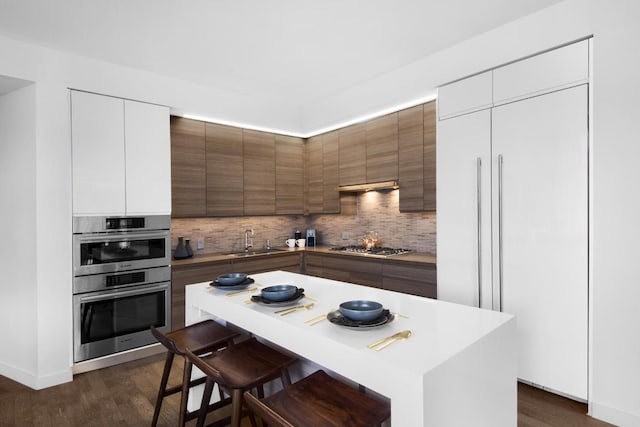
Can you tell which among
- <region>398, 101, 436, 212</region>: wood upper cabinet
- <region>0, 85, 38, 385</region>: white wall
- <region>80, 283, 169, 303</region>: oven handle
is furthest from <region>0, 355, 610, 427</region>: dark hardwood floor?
<region>398, 101, 436, 212</region>: wood upper cabinet

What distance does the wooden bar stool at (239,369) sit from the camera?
5.10 ft

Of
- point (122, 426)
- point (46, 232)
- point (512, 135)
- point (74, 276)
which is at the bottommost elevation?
point (122, 426)

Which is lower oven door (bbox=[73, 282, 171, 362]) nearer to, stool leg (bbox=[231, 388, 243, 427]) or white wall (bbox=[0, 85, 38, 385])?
white wall (bbox=[0, 85, 38, 385])

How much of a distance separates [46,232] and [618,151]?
423cm

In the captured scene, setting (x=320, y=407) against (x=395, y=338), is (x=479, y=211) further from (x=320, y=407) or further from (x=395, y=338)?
(x=320, y=407)

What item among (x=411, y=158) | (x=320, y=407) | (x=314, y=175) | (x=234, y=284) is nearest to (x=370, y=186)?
(x=411, y=158)

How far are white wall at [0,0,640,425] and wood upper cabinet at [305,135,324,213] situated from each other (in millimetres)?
619

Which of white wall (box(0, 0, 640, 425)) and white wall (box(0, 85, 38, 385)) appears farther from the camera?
white wall (box(0, 85, 38, 385))

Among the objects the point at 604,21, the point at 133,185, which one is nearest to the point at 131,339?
the point at 133,185

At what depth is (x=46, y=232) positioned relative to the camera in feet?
9.59

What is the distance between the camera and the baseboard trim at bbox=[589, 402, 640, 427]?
84.9 inches

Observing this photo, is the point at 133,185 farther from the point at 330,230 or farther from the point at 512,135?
the point at 512,135

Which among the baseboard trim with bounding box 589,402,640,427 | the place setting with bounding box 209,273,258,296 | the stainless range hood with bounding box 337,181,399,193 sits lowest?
the baseboard trim with bounding box 589,402,640,427

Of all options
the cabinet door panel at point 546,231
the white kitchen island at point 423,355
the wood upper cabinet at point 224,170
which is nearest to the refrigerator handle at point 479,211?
the cabinet door panel at point 546,231
